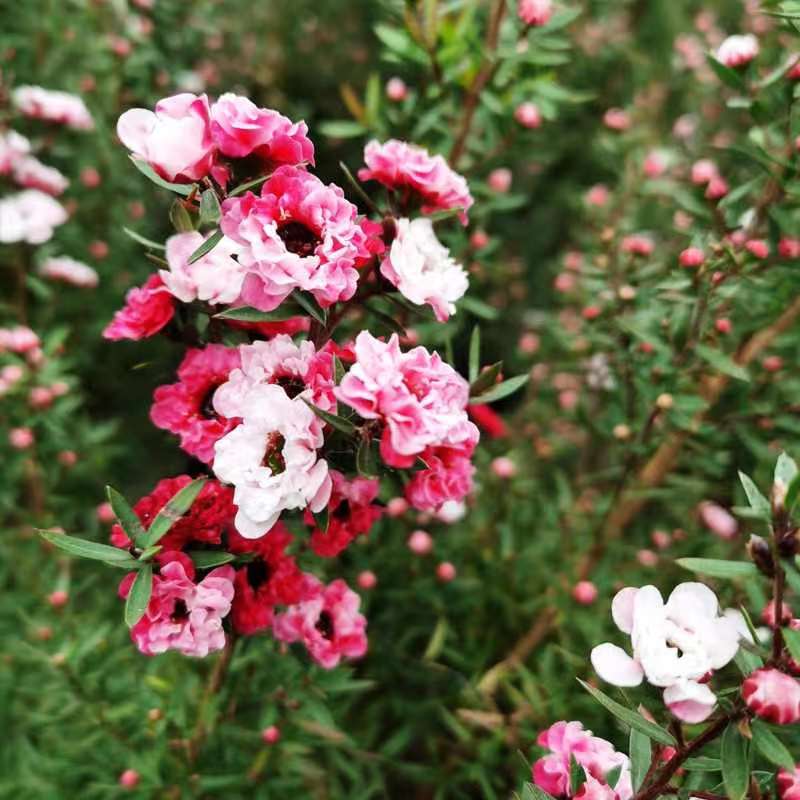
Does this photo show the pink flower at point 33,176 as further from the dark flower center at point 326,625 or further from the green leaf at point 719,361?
the green leaf at point 719,361

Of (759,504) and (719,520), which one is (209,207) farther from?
(719,520)

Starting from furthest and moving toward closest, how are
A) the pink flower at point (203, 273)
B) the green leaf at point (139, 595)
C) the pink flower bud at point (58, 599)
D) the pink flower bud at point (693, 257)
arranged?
the pink flower bud at point (58, 599) → the pink flower bud at point (693, 257) → the pink flower at point (203, 273) → the green leaf at point (139, 595)

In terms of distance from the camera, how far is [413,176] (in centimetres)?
104

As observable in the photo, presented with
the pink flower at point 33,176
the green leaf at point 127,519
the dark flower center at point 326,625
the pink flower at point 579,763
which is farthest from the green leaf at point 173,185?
the pink flower at point 33,176

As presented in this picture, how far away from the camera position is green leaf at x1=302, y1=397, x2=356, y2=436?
2.74ft

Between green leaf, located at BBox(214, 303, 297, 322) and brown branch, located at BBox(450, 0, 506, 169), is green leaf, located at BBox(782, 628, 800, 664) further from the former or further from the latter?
brown branch, located at BBox(450, 0, 506, 169)

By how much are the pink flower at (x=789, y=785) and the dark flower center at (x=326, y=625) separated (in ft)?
1.99

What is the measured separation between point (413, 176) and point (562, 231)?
2.89 meters

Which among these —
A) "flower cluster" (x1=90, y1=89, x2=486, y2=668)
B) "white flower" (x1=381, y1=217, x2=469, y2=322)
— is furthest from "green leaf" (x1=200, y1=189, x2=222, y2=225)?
"white flower" (x1=381, y1=217, x2=469, y2=322)

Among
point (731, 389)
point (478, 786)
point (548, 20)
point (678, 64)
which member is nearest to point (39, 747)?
point (478, 786)

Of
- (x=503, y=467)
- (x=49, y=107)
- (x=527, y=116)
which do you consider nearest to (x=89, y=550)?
(x=503, y=467)

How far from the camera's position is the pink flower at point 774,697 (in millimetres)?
739

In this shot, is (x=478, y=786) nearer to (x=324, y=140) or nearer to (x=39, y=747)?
(x=39, y=747)

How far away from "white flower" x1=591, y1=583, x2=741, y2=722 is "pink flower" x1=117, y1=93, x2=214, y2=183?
69 centimetres
